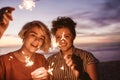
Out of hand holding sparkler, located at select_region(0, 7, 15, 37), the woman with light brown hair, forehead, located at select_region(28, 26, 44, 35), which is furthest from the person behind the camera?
forehead, located at select_region(28, 26, 44, 35)

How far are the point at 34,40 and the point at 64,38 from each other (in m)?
0.48

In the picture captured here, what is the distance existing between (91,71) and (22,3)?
1.72 metres

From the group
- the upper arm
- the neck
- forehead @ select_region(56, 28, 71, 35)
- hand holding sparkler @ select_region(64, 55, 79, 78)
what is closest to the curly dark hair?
forehead @ select_region(56, 28, 71, 35)

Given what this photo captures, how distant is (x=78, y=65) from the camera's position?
4191 millimetres

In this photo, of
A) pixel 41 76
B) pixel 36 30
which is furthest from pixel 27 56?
pixel 41 76

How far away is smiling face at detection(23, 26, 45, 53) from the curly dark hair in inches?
9.8

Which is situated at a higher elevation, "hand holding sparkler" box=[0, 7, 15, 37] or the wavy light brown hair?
"hand holding sparkler" box=[0, 7, 15, 37]

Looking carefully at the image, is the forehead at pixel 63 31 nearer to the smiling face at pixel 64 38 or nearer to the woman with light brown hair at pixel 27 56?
the smiling face at pixel 64 38

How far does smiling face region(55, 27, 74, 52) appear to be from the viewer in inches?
159

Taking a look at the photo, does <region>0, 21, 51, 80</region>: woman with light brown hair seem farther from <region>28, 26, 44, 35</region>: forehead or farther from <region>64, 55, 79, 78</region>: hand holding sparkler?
<region>64, 55, 79, 78</region>: hand holding sparkler

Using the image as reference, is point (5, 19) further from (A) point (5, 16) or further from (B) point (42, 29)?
(B) point (42, 29)

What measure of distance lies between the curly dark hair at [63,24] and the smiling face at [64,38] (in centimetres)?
6

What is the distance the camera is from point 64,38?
4.04 metres

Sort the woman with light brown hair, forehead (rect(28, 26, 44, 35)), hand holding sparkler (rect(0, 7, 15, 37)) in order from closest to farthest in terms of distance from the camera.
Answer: hand holding sparkler (rect(0, 7, 15, 37)) < the woman with light brown hair < forehead (rect(28, 26, 44, 35))
